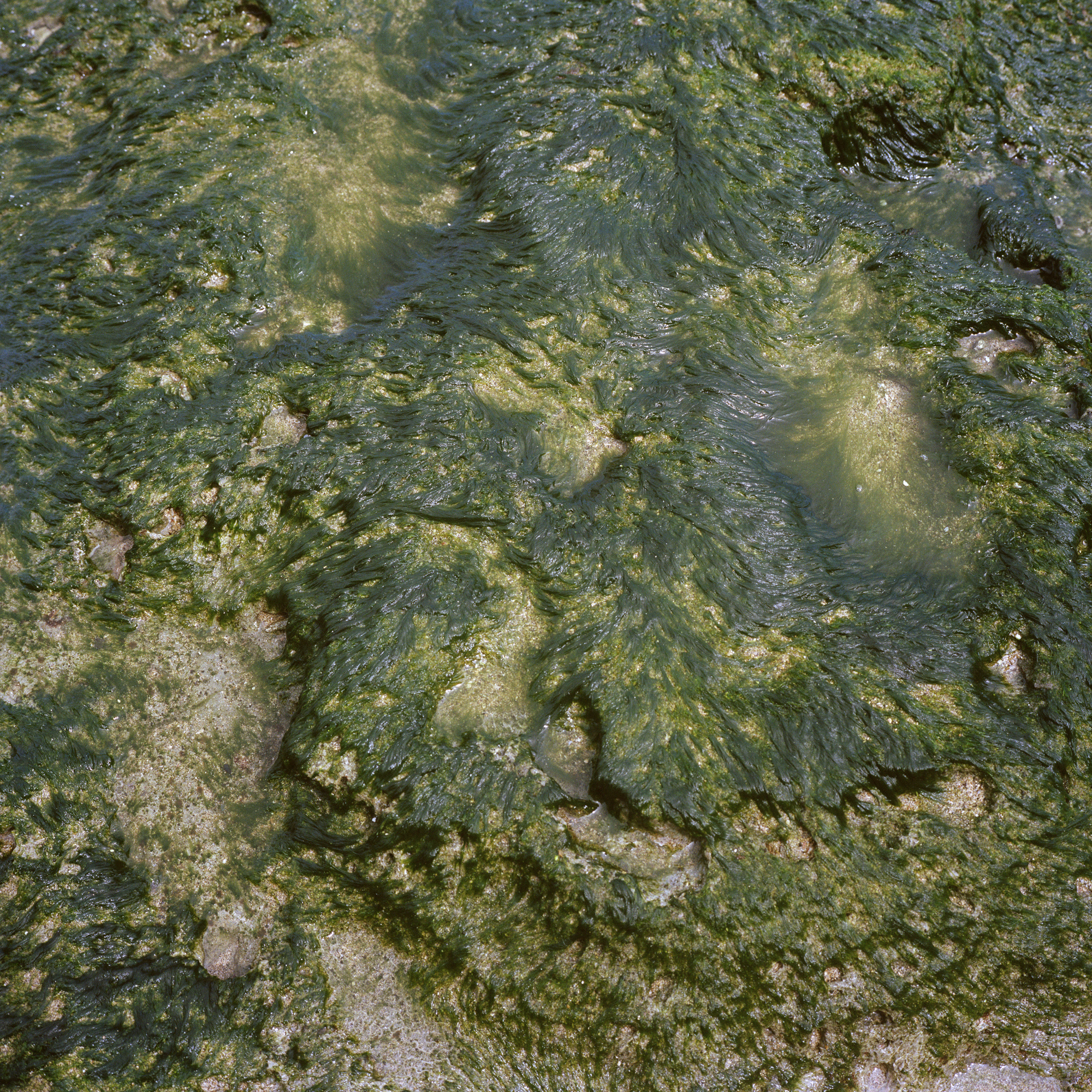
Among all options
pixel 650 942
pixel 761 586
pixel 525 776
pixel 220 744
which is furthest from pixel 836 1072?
pixel 220 744

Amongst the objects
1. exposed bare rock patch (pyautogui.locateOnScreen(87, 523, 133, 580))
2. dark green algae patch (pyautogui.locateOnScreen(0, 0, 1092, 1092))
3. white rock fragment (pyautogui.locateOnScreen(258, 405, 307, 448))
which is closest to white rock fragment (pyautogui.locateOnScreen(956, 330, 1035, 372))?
dark green algae patch (pyautogui.locateOnScreen(0, 0, 1092, 1092))

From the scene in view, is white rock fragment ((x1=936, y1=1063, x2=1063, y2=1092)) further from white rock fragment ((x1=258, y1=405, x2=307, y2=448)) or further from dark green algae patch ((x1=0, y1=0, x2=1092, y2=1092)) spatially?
white rock fragment ((x1=258, y1=405, x2=307, y2=448))

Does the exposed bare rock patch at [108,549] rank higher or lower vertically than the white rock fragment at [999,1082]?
higher

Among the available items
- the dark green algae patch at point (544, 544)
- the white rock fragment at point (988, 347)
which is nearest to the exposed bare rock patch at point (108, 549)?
the dark green algae patch at point (544, 544)

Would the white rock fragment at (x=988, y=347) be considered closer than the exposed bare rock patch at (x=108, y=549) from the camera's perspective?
No

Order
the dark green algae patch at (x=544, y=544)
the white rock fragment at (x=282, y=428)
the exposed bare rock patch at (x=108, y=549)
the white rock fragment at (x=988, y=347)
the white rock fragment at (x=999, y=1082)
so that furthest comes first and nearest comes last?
1. the white rock fragment at (x=988, y=347)
2. the white rock fragment at (x=282, y=428)
3. the exposed bare rock patch at (x=108, y=549)
4. the dark green algae patch at (x=544, y=544)
5. the white rock fragment at (x=999, y=1082)

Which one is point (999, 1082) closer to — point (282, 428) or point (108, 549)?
point (282, 428)

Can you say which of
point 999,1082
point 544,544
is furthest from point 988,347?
point 999,1082

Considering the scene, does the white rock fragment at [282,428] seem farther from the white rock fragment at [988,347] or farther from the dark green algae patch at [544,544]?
the white rock fragment at [988,347]

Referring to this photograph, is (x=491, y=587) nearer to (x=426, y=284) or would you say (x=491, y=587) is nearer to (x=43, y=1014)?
(x=426, y=284)
